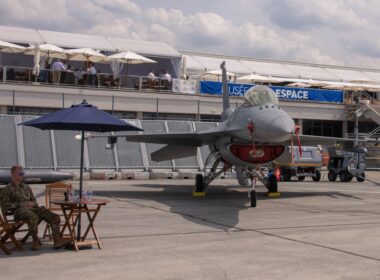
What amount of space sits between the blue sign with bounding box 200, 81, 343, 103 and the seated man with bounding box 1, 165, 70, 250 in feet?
89.1

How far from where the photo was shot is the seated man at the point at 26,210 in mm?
8578

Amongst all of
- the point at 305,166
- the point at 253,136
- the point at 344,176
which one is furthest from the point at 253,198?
the point at 344,176

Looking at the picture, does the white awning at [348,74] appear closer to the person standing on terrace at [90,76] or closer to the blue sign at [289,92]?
the blue sign at [289,92]

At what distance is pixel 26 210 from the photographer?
8648mm

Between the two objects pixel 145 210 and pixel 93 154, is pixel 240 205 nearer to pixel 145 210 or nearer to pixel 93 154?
pixel 145 210

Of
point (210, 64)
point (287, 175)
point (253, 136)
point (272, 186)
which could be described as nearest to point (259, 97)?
point (253, 136)

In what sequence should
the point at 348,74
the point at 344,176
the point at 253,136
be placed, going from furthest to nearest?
the point at 348,74
the point at 344,176
the point at 253,136

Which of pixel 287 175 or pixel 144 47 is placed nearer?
pixel 287 175

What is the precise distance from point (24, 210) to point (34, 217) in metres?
0.21

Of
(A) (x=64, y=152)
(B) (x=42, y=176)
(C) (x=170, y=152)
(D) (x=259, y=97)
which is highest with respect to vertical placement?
(D) (x=259, y=97)

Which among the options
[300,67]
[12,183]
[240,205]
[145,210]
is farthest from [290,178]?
[300,67]

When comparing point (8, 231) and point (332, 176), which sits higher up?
point (8, 231)

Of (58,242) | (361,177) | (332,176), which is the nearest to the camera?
(58,242)

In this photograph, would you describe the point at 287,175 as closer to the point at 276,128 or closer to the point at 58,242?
the point at 276,128
